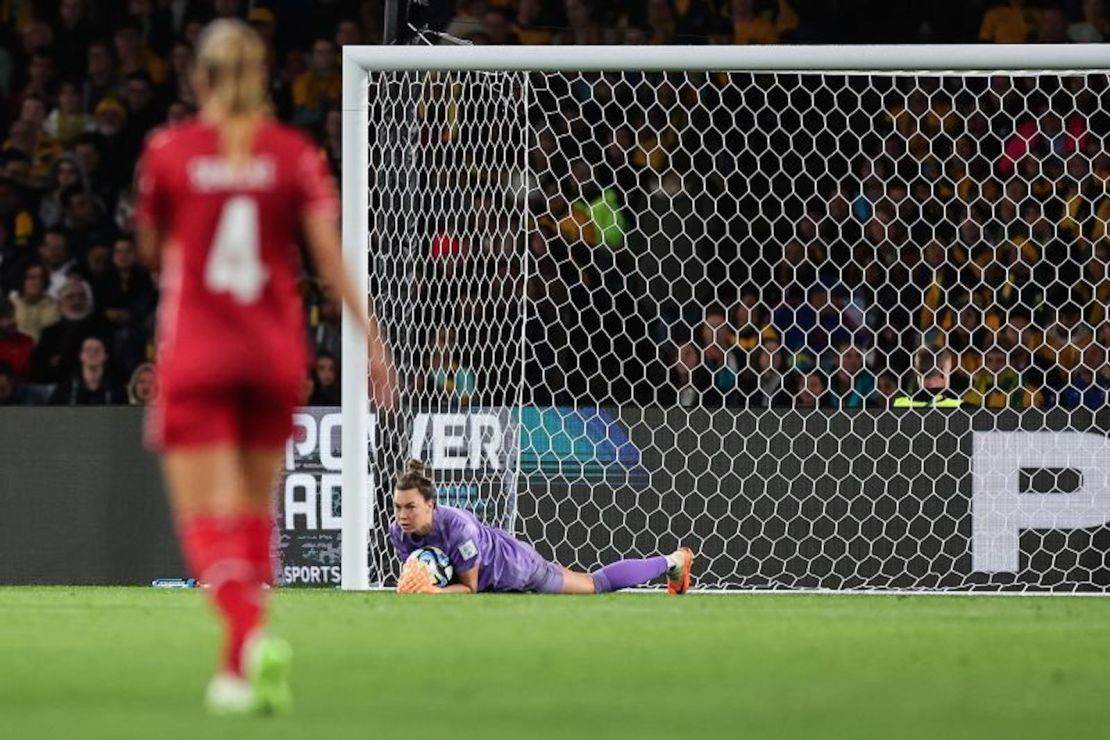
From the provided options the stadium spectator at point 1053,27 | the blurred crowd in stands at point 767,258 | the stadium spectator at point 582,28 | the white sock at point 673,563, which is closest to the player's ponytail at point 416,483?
the blurred crowd in stands at point 767,258

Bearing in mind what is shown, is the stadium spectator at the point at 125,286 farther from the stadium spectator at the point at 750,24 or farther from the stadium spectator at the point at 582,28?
the stadium spectator at the point at 750,24

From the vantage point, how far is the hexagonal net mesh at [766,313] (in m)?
11.2

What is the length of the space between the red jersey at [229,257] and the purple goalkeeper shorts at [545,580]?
560 centimetres

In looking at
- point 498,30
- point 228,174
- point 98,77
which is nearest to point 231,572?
point 228,174

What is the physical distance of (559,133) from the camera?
42.3ft

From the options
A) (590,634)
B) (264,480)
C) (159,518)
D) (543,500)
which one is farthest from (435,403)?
(264,480)

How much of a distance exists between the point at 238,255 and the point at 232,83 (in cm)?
40

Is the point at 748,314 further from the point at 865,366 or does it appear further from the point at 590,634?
the point at 590,634

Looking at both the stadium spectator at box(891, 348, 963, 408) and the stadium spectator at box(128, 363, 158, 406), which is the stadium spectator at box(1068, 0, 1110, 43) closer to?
the stadium spectator at box(891, 348, 963, 408)

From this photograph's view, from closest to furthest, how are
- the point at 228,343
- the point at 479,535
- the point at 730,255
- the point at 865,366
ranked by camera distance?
the point at 228,343 < the point at 479,535 < the point at 865,366 < the point at 730,255

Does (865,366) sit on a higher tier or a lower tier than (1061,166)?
lower

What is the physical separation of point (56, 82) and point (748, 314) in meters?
6.81

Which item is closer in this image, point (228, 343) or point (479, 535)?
point (228, 343)

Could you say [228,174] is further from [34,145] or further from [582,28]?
[34,145]
